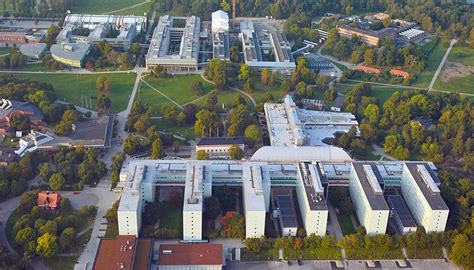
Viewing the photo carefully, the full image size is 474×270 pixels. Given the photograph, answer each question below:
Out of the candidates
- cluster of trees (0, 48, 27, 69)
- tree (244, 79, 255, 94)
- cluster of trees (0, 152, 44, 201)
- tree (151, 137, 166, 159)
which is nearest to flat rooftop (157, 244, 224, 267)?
tree (151, 137, 166, 159)

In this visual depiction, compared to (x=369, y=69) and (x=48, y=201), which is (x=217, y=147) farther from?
(x=369, y=69)

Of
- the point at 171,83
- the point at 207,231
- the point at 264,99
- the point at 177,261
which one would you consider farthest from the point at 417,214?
the point at 171,83

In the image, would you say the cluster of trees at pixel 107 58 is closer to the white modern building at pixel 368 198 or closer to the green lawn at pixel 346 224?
the white modern building at pixel 368 198

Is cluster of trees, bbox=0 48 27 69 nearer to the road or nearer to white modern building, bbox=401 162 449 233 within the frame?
white modern building, bbox=401 162 449 233

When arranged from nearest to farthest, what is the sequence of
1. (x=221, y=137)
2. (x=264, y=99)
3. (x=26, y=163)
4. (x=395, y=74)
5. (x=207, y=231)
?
1. (x=207, y=231)
2. (x=26, y=163)
3. (x=221, y=137)
4. (x=264, y=99)
5. (x=395, y=74)

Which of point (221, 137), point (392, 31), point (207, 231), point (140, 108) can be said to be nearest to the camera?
point (207, 231)

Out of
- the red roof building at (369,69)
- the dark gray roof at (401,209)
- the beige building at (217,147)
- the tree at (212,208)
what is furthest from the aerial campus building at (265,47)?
the tree at (212,208)

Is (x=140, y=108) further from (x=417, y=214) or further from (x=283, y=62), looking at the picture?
(x=417, y=214)

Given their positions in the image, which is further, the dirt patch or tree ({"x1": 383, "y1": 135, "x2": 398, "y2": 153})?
the dirt patch
